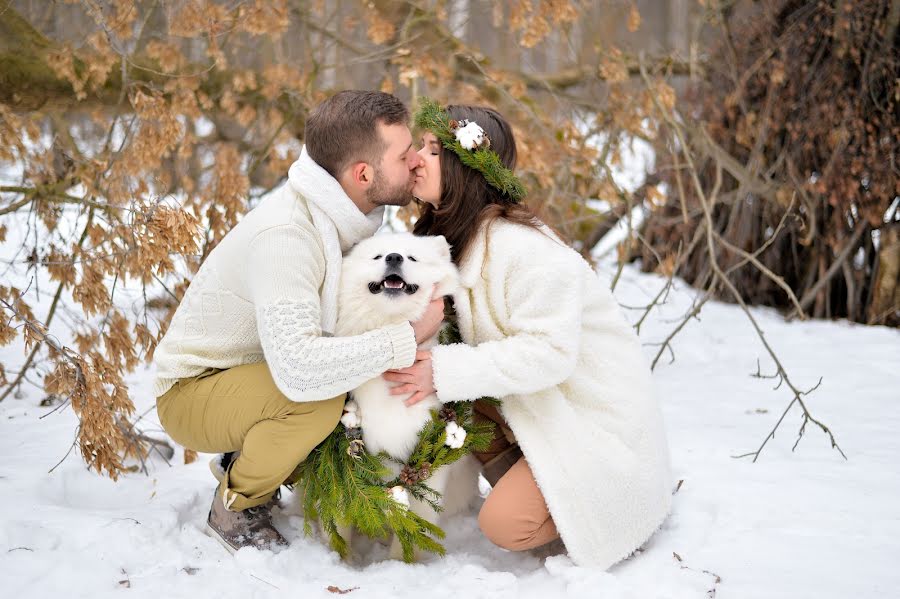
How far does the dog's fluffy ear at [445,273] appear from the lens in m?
2.23

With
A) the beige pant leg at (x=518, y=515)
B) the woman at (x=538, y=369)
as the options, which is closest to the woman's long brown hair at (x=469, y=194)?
the woman at (x=538, y=369)

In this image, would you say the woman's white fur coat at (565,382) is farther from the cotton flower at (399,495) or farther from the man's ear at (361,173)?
the man's ear at (361,173)

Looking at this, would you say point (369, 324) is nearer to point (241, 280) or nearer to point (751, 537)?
point (241, 280)

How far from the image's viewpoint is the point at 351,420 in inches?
87.0

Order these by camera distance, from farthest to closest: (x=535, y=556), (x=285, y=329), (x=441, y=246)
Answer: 1. (x=535, y=556)
2. (x=441, y=246)
3. (x=285, y=329)

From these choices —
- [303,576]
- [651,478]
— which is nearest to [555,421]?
[651,478]

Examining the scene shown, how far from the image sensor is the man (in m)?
2.05

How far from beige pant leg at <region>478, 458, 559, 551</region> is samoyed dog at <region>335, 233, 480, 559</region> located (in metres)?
0.19

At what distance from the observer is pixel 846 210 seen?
4625 mm

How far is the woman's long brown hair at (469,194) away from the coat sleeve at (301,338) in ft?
1.35

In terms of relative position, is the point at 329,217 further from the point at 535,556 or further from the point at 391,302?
the point at 535,556

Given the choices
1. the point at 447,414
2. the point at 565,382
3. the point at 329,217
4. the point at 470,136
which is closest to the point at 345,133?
the point at 329,217

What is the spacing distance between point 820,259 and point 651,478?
330 centimetres

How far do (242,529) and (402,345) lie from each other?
780 millimetres
